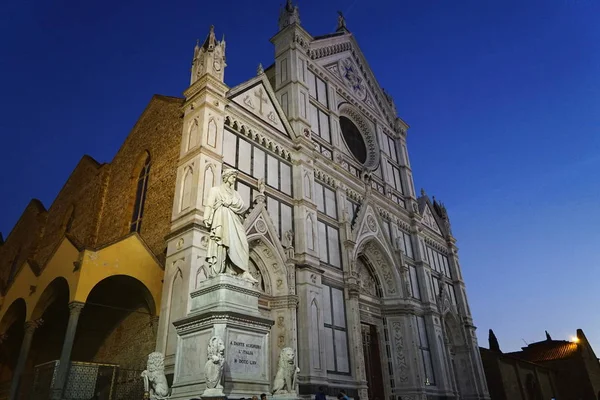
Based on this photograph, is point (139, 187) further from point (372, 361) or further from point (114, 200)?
point (372, 361)

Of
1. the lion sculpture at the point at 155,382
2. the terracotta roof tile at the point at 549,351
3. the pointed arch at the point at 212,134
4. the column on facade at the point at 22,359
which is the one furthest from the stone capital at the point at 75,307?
the terracotta roof tile at the point at 549,351

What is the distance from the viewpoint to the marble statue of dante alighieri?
8656 mm

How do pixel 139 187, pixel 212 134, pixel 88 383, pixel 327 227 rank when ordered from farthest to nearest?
1. pixel 327 227
2. pixel 139 187
3. pixel 212 134
4. pixel 88 383

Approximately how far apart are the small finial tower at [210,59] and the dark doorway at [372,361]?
11838mm

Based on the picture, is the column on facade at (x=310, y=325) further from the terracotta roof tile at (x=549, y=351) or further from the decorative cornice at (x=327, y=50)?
the terracotta roof tile at (x=549, y=351)

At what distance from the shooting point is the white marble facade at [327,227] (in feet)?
47.9

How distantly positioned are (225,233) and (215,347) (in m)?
2.35

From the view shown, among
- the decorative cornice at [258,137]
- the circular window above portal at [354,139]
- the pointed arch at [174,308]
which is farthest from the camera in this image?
the circular window above portal at [354,139]

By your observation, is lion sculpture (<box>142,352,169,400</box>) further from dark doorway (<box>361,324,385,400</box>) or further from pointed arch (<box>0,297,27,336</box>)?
dark doorway (<box>361,324,385,400</box>)

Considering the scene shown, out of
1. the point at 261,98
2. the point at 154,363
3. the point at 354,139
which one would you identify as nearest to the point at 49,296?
the point at 154,363

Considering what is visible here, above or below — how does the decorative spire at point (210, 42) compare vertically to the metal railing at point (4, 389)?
above

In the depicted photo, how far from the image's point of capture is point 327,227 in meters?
18.5

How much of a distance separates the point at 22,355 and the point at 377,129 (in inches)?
779

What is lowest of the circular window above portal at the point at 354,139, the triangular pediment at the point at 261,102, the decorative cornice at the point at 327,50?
the triangular pediment at the point at 261,102
